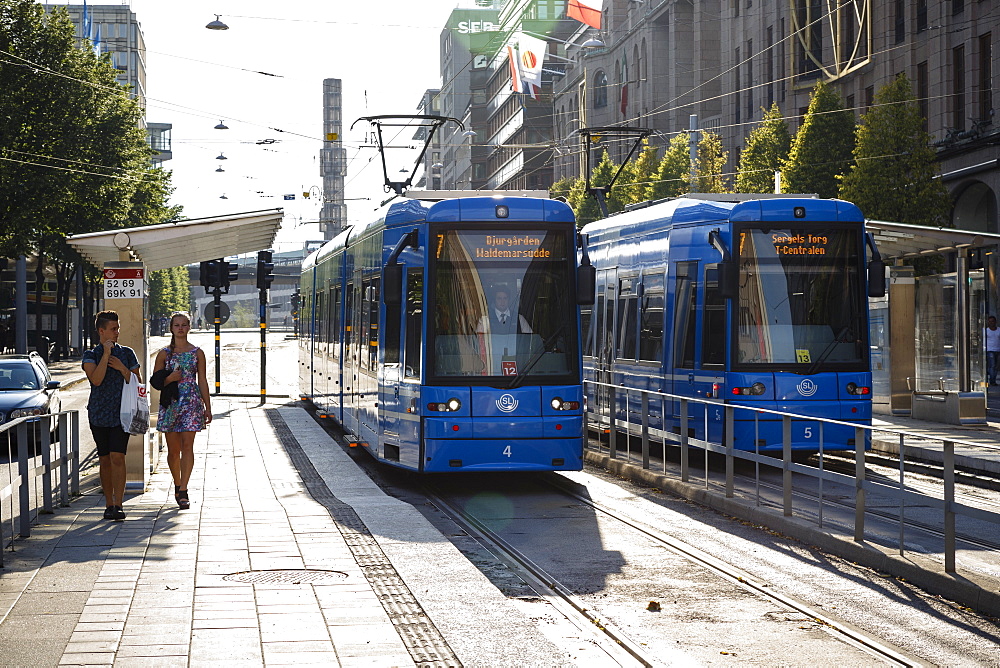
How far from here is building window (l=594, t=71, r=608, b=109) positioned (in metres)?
83.1

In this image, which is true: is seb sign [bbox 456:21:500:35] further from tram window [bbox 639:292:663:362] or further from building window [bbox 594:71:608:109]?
tram window [bbox 639:292:663:362]

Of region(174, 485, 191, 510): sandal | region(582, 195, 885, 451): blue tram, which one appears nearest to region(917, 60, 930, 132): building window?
region(582, 195, 885, 451): blue tram

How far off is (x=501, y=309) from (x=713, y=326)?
340 centimetres

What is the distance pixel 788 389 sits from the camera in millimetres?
16062

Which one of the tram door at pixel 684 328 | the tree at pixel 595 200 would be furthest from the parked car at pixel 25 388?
the tree at pixel 595 200

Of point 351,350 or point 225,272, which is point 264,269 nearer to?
point 225,272

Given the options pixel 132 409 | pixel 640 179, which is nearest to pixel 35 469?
pixel 132 409

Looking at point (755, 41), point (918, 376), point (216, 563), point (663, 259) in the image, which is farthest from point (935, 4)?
point (216, 563)

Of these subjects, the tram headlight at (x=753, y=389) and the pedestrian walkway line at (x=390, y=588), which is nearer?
the pedestrian walkway line at (x=390, y=588)

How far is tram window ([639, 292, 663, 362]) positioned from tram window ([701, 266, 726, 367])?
1.11m

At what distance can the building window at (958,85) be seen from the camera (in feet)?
132

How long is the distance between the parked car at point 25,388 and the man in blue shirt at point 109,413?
22.6ft

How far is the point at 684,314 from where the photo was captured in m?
16.9

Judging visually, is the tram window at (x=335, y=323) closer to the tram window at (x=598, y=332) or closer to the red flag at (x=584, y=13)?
the tram window at (x=598, y=332)
